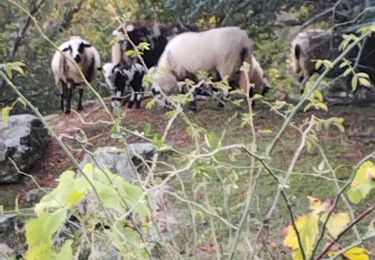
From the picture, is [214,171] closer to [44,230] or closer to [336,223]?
[336,223]

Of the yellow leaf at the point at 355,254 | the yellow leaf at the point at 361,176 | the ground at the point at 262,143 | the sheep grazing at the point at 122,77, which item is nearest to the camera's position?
the yellow leaf at the point at 361,176

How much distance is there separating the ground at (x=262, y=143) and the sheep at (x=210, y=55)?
49cm

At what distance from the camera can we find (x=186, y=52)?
11422 millimetres

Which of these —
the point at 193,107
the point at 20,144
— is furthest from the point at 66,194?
the point at 193,107

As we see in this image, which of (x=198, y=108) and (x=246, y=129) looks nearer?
(x=246, y=129)

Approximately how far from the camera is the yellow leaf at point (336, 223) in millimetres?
2086

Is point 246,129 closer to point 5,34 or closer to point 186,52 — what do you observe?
point 186,52

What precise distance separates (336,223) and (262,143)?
6.70 meters

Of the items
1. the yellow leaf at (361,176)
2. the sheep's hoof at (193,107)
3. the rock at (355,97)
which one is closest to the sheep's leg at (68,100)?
the sheep's hoof at (193,107)

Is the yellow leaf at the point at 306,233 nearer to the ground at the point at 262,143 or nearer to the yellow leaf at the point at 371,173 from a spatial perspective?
the yellow leaf at the point at 371,173

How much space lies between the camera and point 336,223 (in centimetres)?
211

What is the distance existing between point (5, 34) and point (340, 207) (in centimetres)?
909

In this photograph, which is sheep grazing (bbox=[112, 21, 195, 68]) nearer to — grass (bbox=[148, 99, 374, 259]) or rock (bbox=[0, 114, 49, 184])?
grass (bbox=[148, 99, 374, 259])

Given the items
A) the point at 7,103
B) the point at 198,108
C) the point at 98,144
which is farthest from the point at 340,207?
the point at 7,103
